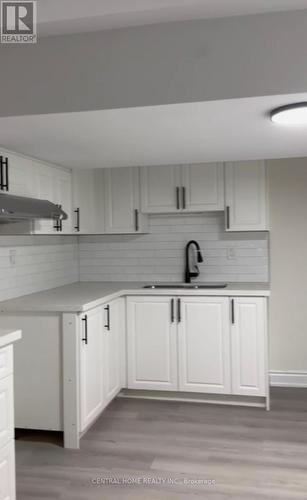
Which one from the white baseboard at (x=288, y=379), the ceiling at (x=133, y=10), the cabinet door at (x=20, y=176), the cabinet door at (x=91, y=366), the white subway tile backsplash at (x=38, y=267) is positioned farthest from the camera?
the white baseboard at (x=288, y=379)

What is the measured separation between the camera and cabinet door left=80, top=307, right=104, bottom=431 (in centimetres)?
328

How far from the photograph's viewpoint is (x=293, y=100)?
7.24ft

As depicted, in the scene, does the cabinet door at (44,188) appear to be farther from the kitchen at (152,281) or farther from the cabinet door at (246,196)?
the cabinet door at (246,196)

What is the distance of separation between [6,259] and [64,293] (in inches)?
23.0

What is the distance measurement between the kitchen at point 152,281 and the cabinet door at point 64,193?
0.07 feet

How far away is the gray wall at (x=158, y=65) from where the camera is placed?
211cm

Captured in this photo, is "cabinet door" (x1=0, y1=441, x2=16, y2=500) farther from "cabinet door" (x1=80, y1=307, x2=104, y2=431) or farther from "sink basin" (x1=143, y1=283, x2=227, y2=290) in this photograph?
"sink basin" (x1=143, y1=283, x2=227, y2=290)

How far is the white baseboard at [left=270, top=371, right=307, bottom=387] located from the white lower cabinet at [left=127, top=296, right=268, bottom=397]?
27.9 inches

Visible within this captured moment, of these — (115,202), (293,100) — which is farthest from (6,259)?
(293,100)

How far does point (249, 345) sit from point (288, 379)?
0.91 meters

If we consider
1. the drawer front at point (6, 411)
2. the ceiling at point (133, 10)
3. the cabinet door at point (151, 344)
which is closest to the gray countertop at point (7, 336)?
the drawer front at point (6, 411)

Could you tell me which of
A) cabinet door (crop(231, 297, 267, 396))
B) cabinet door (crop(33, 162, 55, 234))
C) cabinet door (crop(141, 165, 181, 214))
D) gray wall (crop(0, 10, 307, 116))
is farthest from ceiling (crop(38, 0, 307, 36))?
cabinet door (crop(231, 297, 267, 396))

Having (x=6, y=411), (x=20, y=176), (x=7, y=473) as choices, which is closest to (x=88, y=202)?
(x=20, y=176)

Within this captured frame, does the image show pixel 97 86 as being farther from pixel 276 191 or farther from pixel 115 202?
pixel 276 191
